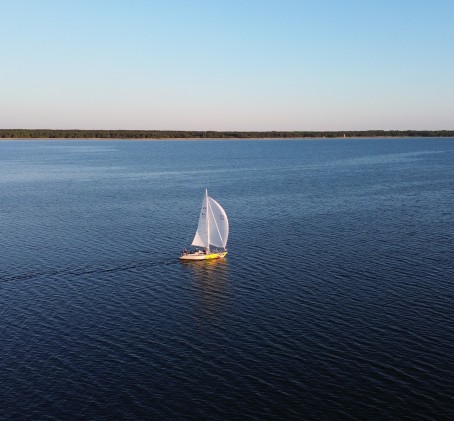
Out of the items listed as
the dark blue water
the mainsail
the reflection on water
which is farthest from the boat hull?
the mainsail

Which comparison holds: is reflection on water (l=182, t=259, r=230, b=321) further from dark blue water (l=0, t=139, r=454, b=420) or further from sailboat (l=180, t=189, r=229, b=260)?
sailboat (l=180, t=189, r=229, b=260)

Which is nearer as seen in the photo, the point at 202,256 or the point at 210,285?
the point at 210,285

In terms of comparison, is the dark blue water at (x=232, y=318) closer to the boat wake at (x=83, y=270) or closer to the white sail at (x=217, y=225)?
the boat wake at (x=83, y=270)

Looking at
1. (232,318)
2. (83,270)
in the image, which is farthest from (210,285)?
(83,270)

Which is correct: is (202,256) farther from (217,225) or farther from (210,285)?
(210,285)

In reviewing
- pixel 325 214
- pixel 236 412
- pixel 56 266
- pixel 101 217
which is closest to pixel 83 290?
pixel 56 266

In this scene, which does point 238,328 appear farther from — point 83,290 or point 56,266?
point 56,266
